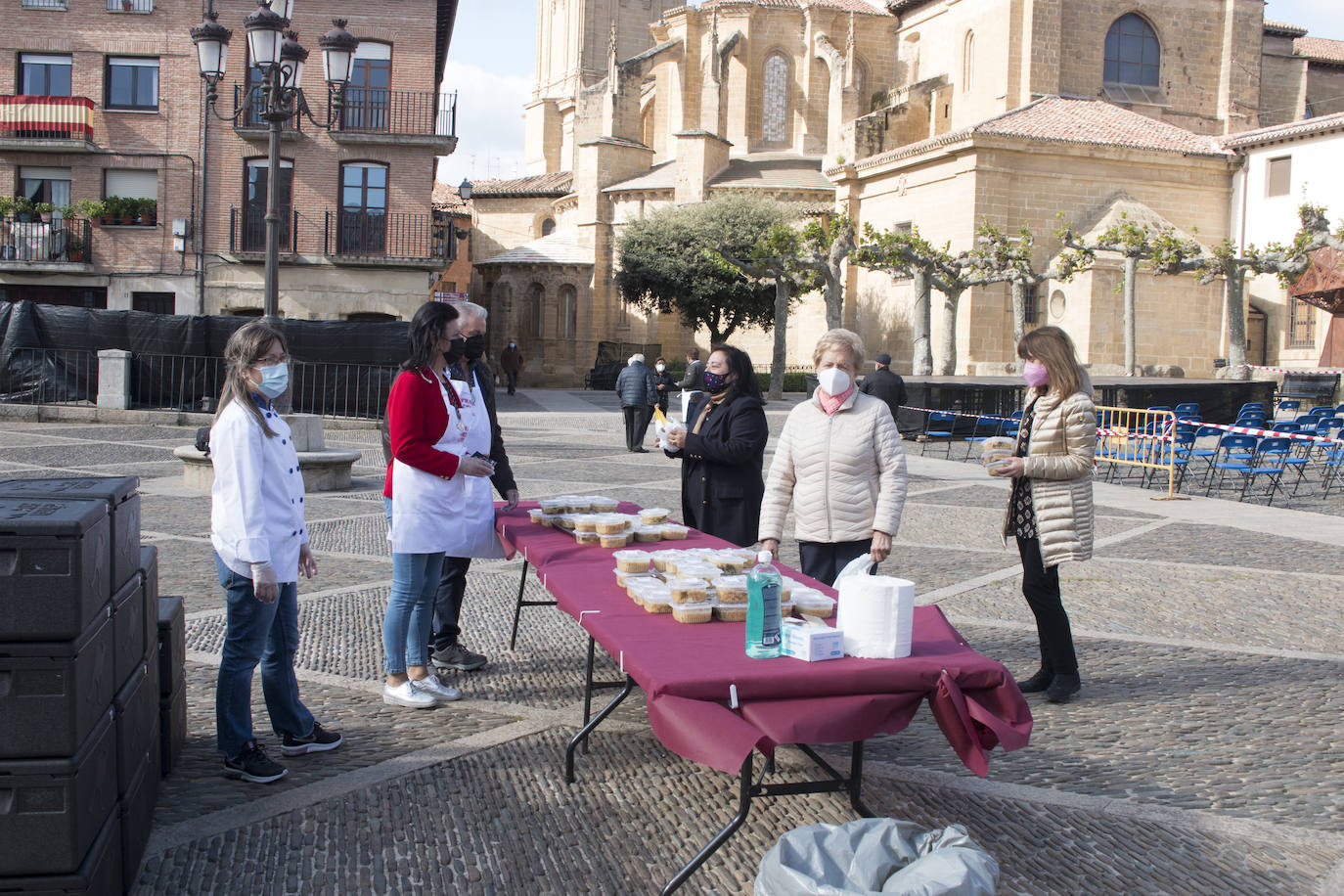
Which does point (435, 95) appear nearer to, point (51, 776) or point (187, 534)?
point (187, 534)

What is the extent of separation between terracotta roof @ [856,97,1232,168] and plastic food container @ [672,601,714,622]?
34.1 metres

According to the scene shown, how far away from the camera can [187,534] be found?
938cm

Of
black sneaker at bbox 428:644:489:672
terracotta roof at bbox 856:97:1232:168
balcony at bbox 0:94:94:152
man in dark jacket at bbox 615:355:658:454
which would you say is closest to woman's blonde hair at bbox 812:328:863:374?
black sneaker at bbox 428:644:489:672

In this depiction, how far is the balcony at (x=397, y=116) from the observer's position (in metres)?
28.8

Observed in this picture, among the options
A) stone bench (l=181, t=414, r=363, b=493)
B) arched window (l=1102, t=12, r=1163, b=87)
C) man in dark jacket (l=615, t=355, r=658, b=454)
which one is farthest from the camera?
arched window (l=1102, t=12, r=1163, b=87)

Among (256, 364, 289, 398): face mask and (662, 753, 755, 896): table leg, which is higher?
(256, 364, 289, 398): face mask

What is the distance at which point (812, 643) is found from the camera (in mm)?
3221

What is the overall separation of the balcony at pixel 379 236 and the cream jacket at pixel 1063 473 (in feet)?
83.4

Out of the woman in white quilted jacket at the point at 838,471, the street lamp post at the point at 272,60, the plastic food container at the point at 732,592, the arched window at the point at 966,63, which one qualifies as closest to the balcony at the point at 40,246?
the street lamp post at the point at 272,60

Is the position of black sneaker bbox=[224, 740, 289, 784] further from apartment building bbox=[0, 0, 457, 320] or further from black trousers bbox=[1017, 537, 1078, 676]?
apartment building bbox=[0, 0, 457, 320]

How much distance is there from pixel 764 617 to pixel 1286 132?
3932cm

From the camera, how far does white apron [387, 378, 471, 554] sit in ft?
15.8

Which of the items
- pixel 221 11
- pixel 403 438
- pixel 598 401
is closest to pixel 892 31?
pixel 598 401

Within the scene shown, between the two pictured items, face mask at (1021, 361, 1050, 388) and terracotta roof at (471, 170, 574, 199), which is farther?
terracotta roof at (471, 170, 574, 199)
